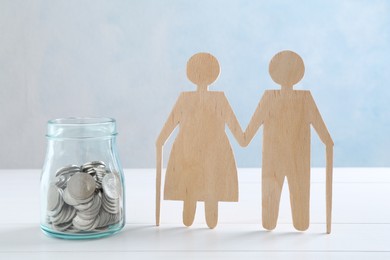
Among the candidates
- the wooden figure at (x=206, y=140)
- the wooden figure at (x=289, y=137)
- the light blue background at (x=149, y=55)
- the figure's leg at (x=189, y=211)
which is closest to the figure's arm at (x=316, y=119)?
the wooden figure at (x=289, y=137)

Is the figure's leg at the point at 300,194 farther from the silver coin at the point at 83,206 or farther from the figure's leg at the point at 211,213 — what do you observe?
the silver coin at the point at 83,206

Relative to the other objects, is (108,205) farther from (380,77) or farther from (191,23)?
(380,77)

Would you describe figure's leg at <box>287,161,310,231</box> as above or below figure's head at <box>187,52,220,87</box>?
below

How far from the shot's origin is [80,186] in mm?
736

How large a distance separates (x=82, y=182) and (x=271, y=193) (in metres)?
0.28

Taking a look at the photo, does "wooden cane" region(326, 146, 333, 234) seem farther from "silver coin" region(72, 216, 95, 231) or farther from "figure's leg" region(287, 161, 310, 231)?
"silver coin" region(72, 216, 95, 231)

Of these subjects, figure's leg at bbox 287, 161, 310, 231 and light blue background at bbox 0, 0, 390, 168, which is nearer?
figure's leg at bbox 287, 161, 310, 231

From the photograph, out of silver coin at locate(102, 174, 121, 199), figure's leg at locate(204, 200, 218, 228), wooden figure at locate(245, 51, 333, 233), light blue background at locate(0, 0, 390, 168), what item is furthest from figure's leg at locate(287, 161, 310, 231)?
light blue background at locate(0, 0, 390, 168)

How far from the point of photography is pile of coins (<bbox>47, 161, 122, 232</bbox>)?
74 centimetres

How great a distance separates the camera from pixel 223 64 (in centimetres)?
223

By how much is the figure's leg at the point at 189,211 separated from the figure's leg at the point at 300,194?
0.50 ft

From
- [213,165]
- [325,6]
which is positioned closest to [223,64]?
[325,6]

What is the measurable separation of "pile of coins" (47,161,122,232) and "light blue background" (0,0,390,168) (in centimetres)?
148

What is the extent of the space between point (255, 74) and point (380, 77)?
21.8 inches
